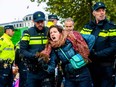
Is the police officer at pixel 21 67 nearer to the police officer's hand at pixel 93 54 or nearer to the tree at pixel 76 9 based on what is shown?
the police officer's hand at pixel 93 54

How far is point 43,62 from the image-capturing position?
8.27 m

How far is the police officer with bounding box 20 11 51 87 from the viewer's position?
8.86m

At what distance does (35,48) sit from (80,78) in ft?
5.52

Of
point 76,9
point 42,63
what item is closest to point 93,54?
point 42,63

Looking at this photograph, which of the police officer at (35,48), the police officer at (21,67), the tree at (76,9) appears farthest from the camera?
the tree at (76,9)

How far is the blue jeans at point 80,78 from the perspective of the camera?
753 cm

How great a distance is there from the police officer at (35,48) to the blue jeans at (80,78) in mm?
1282

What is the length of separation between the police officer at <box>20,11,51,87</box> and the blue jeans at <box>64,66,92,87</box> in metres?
1.28

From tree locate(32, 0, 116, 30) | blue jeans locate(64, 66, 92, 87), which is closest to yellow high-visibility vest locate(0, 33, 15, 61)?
blue jeans locate(64, 66, 92, 87)

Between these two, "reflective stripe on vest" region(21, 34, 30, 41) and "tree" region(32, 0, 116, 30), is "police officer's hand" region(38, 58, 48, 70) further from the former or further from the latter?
"tree" region(32, 0, 116, 30)

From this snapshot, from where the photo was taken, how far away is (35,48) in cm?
891

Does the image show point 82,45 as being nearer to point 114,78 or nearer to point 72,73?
point 72,73

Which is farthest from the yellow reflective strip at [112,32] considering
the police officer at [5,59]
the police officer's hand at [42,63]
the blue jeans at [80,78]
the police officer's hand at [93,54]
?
the police officer at [5,59]

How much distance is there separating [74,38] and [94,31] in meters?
0.70
